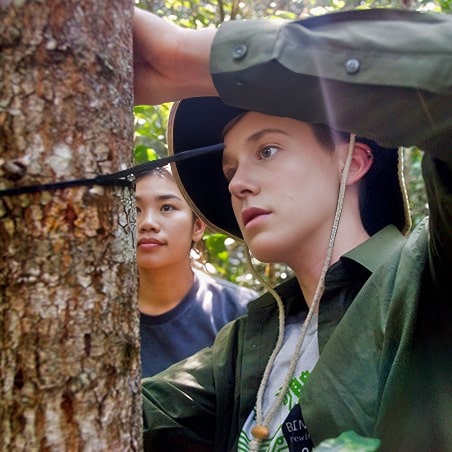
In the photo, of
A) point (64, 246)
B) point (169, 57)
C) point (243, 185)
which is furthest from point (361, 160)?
point (64, 246)

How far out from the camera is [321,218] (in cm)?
171

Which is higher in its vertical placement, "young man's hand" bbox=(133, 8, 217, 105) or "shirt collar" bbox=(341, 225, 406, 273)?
"young man's hand" bbox=(133, 8, 217, 105)

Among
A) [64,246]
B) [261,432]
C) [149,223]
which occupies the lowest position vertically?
[261,432]

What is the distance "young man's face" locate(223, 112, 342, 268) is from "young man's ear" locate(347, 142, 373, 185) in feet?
0.28

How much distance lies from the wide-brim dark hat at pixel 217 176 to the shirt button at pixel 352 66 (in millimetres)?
680

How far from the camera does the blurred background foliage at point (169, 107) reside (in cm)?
432

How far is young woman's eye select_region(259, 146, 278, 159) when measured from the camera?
172 cm

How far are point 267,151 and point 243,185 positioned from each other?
0.38 feet

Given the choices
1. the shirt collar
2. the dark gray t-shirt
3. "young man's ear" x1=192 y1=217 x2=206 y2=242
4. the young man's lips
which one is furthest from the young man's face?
"young man's ear" x1=192 y1=217 x2=206 y2=242

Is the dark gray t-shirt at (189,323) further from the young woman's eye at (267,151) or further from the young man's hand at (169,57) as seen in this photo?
the young man's hand at (169,57)

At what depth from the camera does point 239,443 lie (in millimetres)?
1704

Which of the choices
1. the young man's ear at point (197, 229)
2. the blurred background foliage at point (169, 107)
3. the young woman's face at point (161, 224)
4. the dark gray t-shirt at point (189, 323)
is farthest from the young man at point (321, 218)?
the blurred background foliage at point (169, 107)

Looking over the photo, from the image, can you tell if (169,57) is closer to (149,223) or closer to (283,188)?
(283,188)

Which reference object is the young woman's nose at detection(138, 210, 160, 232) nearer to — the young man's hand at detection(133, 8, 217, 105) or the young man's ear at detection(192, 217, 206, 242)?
the young man's ear at detection(192, 217, 206, 242)
